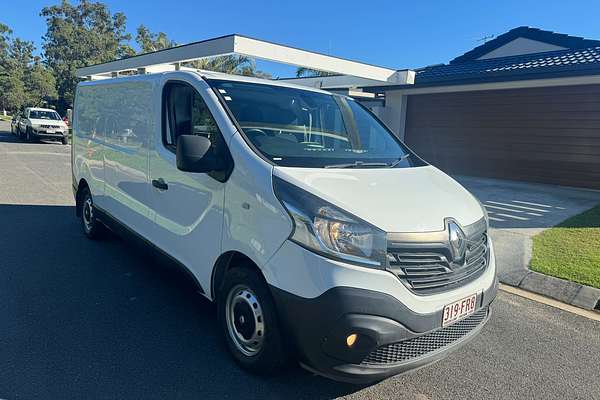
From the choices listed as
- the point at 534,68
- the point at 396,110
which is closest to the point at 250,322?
the point at 534,68

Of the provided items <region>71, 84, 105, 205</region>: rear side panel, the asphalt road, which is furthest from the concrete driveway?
<region>71, 84, 105, 205</region>: rear side panel

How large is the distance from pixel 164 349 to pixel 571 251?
17.0ft

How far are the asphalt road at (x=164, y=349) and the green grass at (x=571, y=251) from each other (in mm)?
864

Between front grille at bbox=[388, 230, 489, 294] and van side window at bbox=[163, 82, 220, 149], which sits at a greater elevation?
van side window at bbox=[163, 82, 220, 149]

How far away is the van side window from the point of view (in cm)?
317

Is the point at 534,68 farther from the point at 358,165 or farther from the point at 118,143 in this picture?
the point at 118,143

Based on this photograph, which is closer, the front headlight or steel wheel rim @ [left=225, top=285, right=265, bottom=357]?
the front headlight

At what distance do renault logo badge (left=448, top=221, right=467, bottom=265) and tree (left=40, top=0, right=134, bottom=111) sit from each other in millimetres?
61801

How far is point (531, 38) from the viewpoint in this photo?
676 inches

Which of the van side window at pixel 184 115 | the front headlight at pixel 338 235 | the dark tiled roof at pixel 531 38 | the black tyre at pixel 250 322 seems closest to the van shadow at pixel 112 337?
the black tyre at pixel 250 322

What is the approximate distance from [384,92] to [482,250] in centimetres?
1268

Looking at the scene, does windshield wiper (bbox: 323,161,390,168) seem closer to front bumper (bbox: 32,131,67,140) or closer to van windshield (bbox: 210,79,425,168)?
van windshield (bbox: 210,79,425,168)

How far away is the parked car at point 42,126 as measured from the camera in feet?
70.4

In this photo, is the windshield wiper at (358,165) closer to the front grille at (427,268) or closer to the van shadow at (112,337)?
the front grille at (427,268)
